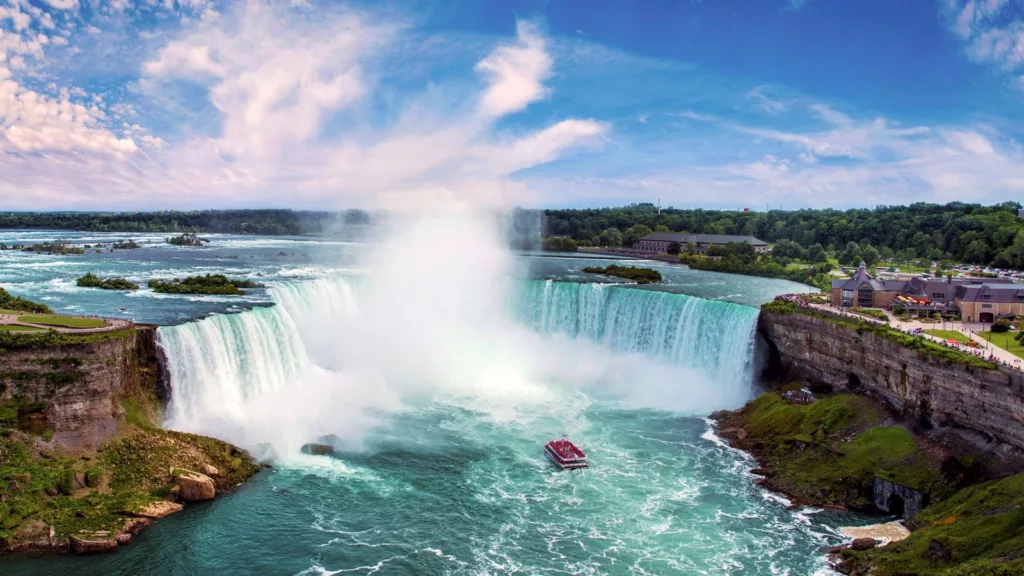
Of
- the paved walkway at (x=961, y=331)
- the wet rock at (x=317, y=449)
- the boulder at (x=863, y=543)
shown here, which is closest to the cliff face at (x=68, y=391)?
the wet rock at (x=317, y=449)

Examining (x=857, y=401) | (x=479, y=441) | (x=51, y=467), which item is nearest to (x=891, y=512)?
(x=857, y=401)

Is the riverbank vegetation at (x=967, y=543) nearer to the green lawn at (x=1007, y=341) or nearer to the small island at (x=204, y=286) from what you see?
the green lawn at (x=1007, y=341)

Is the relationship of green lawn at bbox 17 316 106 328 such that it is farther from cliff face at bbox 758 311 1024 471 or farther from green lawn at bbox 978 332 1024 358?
green lawn at bbox 978 332 1024 358

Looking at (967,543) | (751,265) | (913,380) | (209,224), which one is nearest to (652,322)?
(913,380)

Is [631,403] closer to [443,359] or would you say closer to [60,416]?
[443,359]

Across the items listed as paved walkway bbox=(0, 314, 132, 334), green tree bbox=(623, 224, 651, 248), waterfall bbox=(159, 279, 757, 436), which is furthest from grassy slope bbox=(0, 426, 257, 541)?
green tree bbox=(623, 224, 651, 248)

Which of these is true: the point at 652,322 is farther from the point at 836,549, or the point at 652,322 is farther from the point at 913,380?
the point at 836,549
